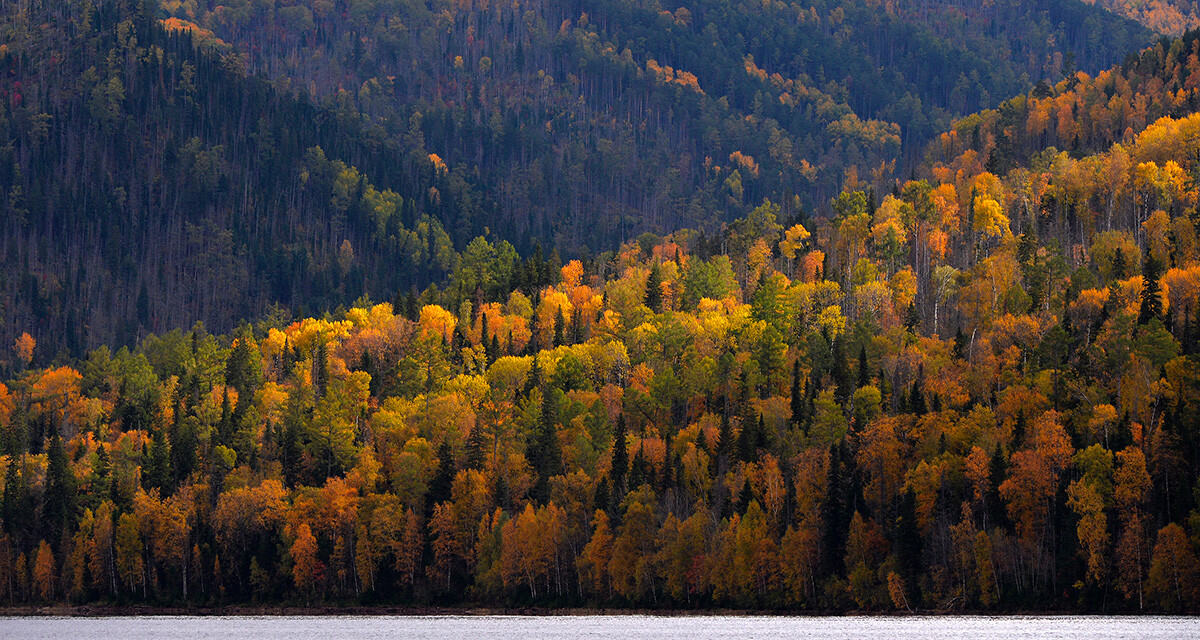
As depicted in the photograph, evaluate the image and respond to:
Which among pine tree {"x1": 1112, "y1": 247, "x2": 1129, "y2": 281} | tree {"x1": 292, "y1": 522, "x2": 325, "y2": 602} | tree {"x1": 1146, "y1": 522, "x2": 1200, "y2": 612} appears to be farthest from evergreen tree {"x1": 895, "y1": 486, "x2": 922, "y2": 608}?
pine tree {"x1": 1112, "y1": 247, "x2": 1129, "y2": 281}

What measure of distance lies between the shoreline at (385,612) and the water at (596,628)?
1.64 meters

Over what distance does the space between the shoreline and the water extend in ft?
5.39

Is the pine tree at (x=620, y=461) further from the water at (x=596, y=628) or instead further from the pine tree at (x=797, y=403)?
the pine tree at (x=797, y=403)

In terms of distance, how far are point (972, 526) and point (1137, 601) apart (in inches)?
608

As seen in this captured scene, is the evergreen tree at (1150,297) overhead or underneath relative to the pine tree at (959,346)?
overhead

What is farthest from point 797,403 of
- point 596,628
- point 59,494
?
point 59,494

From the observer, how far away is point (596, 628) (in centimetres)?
14012

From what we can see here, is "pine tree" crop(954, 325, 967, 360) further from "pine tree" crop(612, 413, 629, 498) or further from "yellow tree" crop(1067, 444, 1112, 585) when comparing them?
"pine tree" crop(612, 413, 629, 498)

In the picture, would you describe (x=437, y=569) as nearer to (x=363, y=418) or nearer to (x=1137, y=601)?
(x=363, y=418)

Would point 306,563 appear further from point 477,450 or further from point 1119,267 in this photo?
point 1119,267

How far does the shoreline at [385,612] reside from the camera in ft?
467

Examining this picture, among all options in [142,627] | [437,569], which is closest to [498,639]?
[437,569]

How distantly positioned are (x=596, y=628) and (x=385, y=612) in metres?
32.1

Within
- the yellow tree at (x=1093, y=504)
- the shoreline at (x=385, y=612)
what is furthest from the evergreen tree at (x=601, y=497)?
the yellow tree at (x=1093, y=504)
